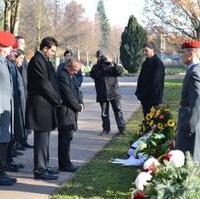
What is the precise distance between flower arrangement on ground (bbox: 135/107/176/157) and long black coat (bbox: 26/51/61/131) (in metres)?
1.59

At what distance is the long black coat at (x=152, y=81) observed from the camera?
9344 millimetres

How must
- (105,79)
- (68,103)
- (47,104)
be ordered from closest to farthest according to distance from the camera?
(47,104) → (68,103) → (105,79)

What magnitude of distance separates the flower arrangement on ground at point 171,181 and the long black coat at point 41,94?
9.79 feet

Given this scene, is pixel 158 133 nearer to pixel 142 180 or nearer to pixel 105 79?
pixel 105 79

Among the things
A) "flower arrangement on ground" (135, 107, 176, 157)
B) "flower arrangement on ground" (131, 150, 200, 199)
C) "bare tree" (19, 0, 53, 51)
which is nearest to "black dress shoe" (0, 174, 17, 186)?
"flower arrangement on ground" (135, 107, 176, 157)

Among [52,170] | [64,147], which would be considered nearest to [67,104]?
[64,147]

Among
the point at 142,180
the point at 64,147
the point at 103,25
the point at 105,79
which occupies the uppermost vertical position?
the point at 103,25

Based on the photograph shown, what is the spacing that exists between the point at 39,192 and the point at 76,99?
5.33ft

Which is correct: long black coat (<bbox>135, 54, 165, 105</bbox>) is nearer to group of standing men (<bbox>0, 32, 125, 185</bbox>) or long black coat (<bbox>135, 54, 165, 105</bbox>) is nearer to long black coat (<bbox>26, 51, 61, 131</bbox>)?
group of standing men (<bbox>0, 32, 125, 185</bbox>)

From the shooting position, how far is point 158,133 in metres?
8.17

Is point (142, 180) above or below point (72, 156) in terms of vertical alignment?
above

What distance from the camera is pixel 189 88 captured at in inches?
227

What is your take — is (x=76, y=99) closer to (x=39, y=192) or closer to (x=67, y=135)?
(x=67, y=135)

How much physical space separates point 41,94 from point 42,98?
0.07m
